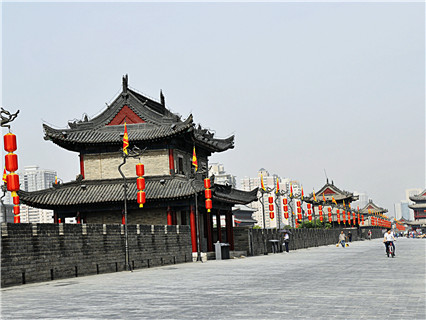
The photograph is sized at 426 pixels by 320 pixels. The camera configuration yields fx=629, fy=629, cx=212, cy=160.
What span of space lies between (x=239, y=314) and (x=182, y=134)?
92.8 ft

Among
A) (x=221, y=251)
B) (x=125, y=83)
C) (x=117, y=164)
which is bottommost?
(x=221, y=251)

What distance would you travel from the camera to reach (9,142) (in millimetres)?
19250

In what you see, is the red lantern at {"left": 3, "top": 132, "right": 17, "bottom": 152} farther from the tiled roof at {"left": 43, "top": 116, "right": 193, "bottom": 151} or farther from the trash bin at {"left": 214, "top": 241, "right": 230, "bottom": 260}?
the trash bin at {"left": 214, "top": 241, "right": 230, "bottom": 260}

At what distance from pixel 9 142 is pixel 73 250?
5.74 meters

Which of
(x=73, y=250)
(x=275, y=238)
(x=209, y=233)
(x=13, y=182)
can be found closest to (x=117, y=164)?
(x=209, y=233)

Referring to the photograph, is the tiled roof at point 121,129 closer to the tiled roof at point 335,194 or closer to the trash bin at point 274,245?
the trash bin at point 274,245

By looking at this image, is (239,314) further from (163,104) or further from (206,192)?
(163,104)

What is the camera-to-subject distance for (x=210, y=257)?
38.1 metres

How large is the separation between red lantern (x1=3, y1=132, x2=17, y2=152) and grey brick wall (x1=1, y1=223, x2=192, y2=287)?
2353 mm

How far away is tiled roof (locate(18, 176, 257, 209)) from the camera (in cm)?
3647

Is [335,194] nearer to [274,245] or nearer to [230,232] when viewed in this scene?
[274,245]

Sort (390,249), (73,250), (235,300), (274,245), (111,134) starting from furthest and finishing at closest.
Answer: (274,245) < (111,134) < (390,249) < (73,250) < (235,300)

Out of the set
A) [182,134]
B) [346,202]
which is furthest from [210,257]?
[346,202]

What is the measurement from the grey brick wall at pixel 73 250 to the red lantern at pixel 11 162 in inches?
69.5
